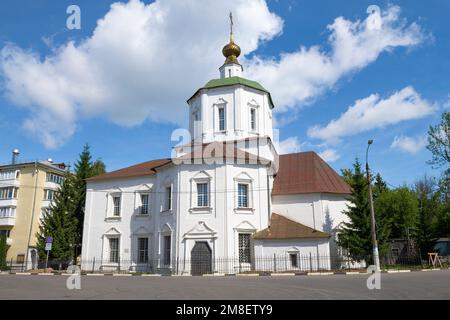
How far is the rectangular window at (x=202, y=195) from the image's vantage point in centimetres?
2577

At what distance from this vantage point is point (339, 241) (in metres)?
25.5

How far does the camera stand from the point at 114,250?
30312 mm

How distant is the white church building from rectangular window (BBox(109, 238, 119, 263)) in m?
0.08

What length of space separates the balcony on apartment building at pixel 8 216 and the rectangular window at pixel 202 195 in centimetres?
2739

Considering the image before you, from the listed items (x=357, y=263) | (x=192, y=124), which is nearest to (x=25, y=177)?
(x=192, y=124)

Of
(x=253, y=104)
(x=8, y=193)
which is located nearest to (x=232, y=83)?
(x=253, y=104)

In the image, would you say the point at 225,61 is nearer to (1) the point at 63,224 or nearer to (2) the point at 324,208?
(2) the point at 324,208

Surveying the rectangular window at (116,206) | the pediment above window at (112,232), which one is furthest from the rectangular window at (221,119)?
the pediment above window at (112,232)

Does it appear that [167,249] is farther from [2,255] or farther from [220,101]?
[2,255]

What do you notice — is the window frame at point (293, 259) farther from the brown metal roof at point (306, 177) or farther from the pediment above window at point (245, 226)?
the brown metal roof at point (306, 177)

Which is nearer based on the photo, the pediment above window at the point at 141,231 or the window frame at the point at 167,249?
the window frame at the point at 167,249
